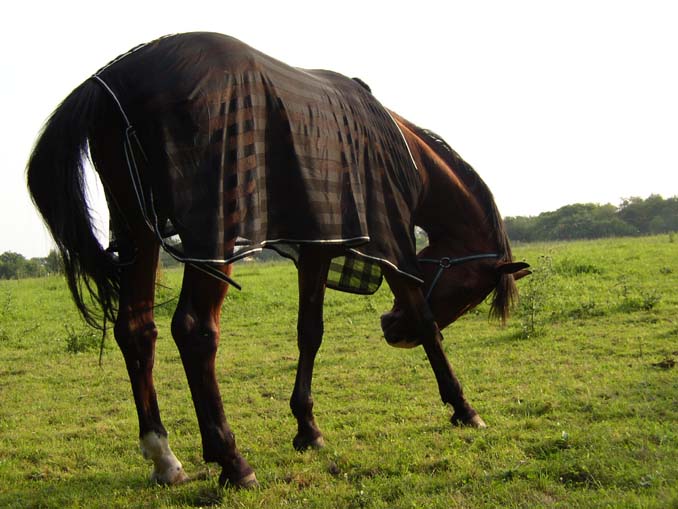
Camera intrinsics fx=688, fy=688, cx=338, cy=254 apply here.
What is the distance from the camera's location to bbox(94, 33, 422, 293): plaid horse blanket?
3.23 m

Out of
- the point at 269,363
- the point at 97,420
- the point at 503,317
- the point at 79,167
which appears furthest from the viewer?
the point at 269,363

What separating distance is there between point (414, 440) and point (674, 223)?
5228 centimetres

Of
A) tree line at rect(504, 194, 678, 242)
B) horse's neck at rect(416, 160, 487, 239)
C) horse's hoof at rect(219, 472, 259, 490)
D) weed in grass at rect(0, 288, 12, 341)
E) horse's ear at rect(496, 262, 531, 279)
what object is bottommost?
horse's hoof at rect(219, 472, 259, 490)

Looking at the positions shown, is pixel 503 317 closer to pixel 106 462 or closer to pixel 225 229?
pixel 225 229

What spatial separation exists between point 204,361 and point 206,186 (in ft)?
2.81

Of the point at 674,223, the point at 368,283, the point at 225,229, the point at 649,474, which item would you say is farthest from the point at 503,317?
the point at 674,223

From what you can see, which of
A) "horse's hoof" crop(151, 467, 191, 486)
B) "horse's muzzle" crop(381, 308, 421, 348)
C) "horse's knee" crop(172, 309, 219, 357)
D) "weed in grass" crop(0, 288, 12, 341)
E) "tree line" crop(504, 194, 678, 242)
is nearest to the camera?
"horse's knee" crop(172, 309, 219, 357)

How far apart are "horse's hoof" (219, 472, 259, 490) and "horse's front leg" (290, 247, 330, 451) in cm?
82

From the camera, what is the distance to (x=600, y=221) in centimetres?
4819

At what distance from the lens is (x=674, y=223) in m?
50.5

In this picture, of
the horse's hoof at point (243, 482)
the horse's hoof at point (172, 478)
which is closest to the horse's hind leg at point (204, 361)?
the horse's hoof at point (243, 482)

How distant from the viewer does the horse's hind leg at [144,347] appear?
3.74 metres

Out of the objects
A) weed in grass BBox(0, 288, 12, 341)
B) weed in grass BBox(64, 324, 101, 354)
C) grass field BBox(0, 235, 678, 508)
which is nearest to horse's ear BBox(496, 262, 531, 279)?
grass field BBox(0, 235, 678, 508)

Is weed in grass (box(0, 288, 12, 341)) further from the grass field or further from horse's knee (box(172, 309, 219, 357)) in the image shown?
horse's knee (box(172, 309, 219, 357))
